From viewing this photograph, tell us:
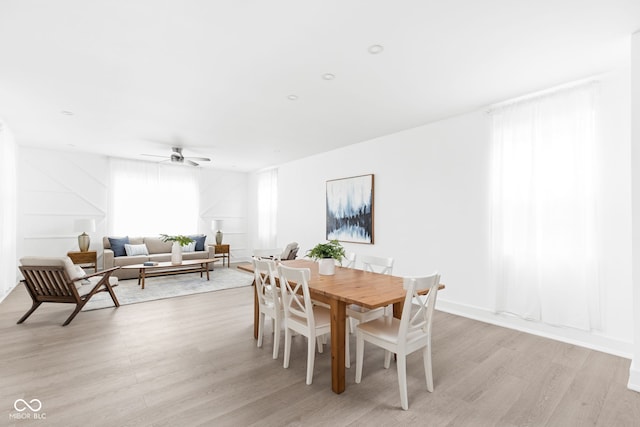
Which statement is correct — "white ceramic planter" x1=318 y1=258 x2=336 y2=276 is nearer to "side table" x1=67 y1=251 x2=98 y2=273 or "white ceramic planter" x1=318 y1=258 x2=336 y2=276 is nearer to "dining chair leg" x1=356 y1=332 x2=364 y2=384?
"dining chair leg" x1=356 y1=332 x2=364 y2=384

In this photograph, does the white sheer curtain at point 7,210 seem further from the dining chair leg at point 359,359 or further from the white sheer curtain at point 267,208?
the dining chair leg at point 359,359

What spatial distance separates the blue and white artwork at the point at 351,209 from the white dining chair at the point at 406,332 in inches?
116

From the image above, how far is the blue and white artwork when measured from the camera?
527 cm

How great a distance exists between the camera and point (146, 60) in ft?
8.65

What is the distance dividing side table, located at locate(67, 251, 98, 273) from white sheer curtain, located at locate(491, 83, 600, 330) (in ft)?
24.6

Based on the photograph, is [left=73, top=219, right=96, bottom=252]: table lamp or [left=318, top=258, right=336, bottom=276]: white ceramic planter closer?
[left=318, top=258, right=336, bottom=276]: white ceramic planter

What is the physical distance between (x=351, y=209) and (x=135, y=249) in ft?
16.3

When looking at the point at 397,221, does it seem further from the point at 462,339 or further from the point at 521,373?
the point at 521,373

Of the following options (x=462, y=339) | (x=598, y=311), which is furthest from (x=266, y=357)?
(x=598, y=311)

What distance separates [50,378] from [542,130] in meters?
5.26

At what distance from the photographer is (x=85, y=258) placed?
617cm

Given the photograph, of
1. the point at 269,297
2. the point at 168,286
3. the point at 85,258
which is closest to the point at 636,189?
the point at 269,297

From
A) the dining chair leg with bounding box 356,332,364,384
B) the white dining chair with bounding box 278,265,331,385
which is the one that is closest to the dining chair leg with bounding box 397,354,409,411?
the dining chair leg with bounding box 356,332,364,384

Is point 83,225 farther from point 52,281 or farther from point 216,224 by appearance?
point 52,281
